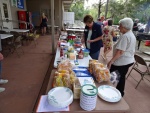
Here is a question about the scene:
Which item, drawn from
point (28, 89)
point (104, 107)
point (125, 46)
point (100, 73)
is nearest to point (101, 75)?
point (100, 73)

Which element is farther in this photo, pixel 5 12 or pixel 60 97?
pixel 5 12

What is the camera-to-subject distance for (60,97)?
2.77ft

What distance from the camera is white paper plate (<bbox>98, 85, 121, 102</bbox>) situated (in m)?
0.93

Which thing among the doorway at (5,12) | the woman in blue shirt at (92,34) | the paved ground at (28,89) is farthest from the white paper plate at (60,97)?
the doorway at (5,12)

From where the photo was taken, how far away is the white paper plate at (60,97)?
2.59ft

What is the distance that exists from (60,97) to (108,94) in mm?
423

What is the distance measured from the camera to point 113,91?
1033mm

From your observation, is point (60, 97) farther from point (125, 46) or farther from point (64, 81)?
point (125, 46)

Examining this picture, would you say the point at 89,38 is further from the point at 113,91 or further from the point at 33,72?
the point at 33,72

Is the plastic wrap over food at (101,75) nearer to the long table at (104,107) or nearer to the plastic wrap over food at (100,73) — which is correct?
the plastic wrap over food at (100,73)

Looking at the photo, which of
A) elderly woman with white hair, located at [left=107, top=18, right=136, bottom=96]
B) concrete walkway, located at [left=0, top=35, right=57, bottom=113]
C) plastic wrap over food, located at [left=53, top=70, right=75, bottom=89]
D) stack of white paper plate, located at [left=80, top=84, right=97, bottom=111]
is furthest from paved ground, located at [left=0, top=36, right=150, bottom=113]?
stack of white paper plate, located at [left=80, top=84, right=97, bottom=111]

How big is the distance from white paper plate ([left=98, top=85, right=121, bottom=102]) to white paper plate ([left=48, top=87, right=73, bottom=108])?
0.28m

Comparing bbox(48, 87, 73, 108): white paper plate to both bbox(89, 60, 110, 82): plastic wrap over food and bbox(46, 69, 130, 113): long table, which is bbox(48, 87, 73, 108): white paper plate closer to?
bbox(46, 69, 130, 113): long table

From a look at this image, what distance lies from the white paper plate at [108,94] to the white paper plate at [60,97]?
0.28 m
